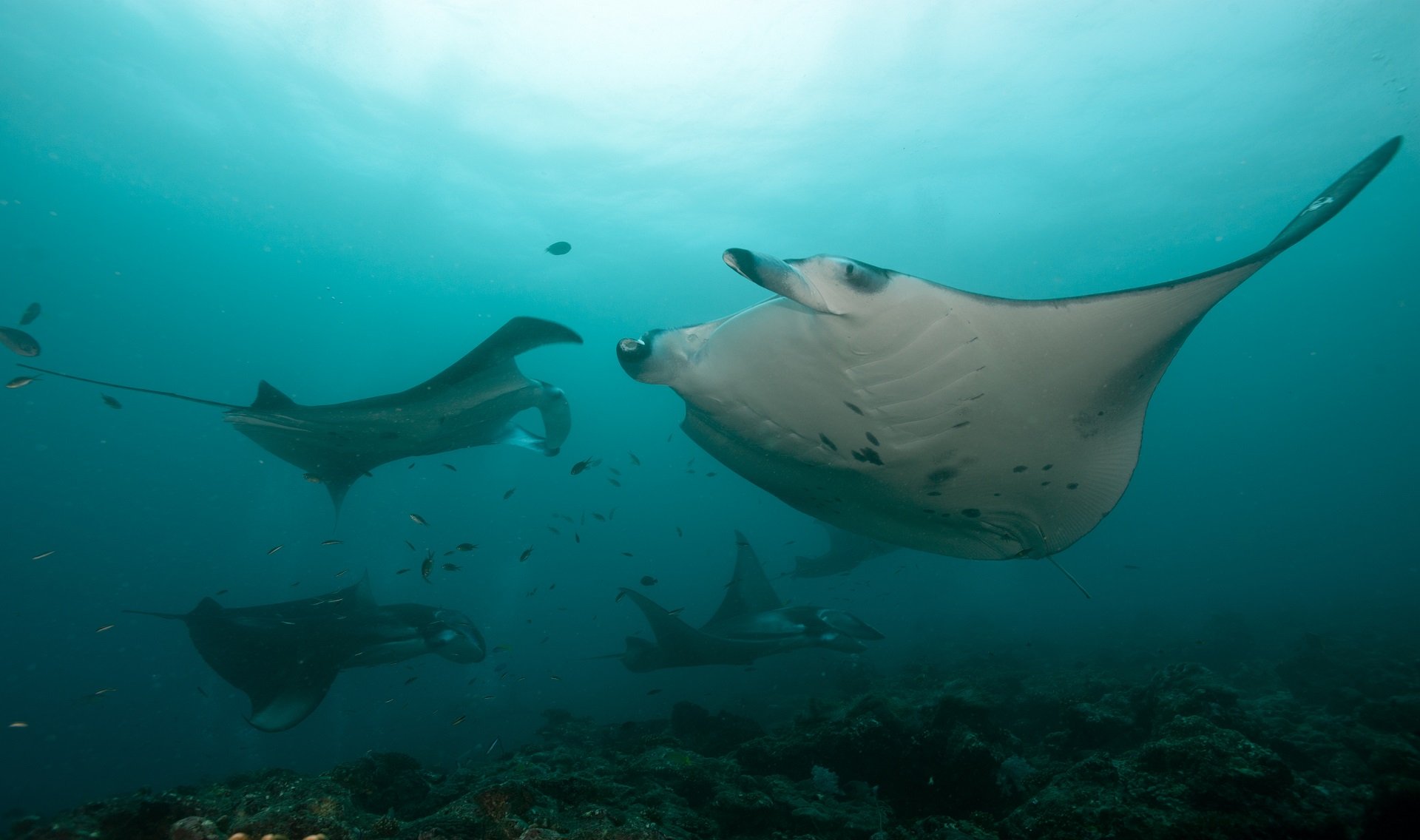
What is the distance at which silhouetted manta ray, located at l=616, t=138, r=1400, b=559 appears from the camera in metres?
2.36

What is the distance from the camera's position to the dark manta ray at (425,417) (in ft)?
16.1

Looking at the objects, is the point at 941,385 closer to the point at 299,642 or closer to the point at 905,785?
the point at 905,785

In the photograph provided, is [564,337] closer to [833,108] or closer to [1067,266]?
[833,108]

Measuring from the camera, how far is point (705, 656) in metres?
7.64

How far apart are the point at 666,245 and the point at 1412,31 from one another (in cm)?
2929

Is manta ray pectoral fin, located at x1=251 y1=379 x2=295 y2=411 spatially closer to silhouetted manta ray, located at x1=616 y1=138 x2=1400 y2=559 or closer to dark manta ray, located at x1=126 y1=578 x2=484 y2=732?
dark manta ray, located at x1=126 y1=578 x2=484 y2=732

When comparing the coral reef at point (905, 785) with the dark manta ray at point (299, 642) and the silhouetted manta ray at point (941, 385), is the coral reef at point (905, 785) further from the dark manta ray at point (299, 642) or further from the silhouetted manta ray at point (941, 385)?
the dark manta ray at point (299, 642)

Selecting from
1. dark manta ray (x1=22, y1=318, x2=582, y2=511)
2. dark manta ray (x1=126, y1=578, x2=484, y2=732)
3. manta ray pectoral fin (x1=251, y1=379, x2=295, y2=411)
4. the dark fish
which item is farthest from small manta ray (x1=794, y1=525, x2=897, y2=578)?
the dark fish

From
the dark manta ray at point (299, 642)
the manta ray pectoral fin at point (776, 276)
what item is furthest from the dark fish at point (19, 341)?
the manta ray pectoral fin at point (776, 276)

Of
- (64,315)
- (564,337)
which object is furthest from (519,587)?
(564,337)

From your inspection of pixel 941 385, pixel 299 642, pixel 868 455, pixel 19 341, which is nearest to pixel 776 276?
pixel 941 385

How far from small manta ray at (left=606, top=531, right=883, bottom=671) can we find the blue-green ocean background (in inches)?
126

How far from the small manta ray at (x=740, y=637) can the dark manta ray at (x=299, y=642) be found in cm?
271

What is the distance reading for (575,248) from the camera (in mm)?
31938
